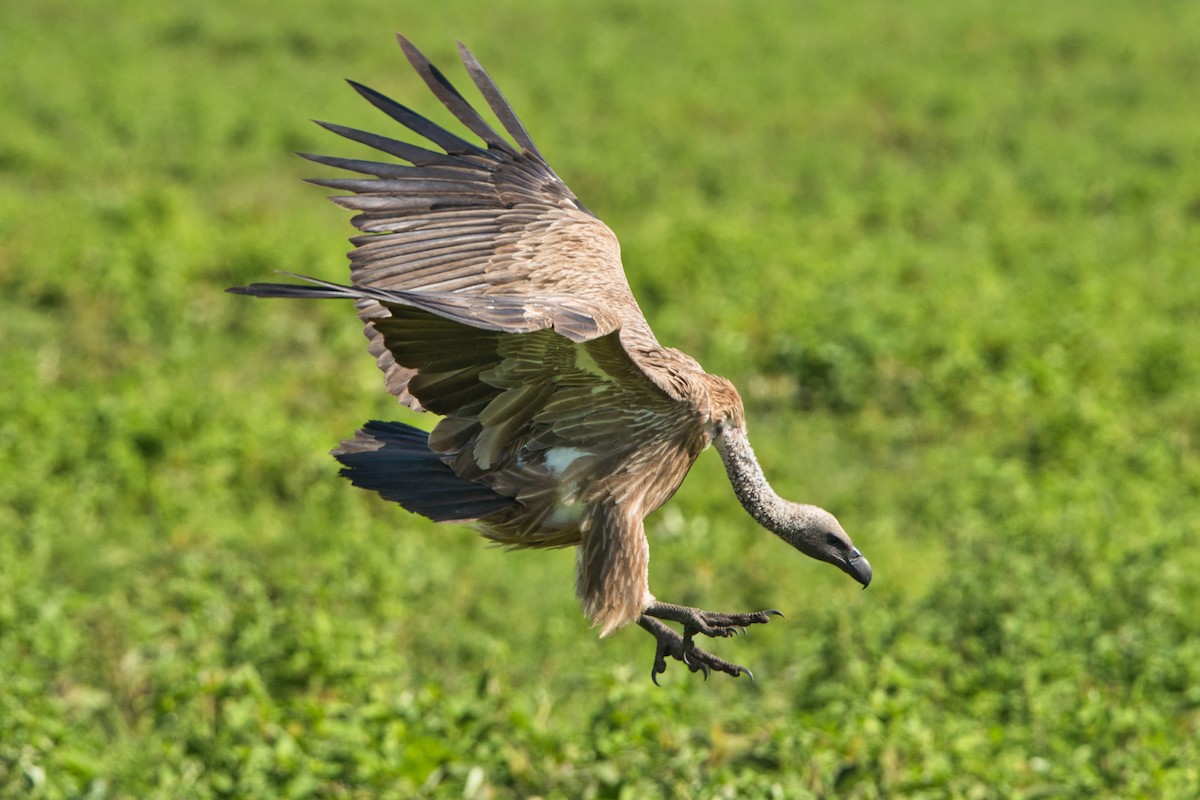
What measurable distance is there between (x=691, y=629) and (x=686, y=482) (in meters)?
4.76

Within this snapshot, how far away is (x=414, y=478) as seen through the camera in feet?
14.3

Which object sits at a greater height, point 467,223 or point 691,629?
point 467,223

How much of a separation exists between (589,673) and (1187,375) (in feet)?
21.1

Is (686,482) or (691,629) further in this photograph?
(686,482)

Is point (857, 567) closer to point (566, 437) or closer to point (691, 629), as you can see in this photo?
point (691, 629)

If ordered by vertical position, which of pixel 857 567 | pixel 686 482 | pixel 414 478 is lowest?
pixel 414 478

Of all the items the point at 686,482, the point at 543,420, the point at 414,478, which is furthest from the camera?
the point at 686,482

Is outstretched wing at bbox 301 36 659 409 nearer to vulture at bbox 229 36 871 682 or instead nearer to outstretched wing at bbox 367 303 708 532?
vulture at bbox 229 36 871 682

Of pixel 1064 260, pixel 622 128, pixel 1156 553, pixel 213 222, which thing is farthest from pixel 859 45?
pixel 1156 553

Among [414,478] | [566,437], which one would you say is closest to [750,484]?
[566,437]

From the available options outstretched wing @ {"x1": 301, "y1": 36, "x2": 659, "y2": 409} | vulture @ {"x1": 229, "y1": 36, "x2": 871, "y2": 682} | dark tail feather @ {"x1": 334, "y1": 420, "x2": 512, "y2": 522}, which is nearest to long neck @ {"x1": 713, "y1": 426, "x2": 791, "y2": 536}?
vulture @ {"x1": 229, "y1": 36, "x2": 871, "y2": 682}

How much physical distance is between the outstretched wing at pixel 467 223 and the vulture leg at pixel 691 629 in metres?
0.84

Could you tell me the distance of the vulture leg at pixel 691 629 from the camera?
13.9ft

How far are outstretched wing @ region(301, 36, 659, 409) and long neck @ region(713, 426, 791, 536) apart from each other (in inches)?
17.2
